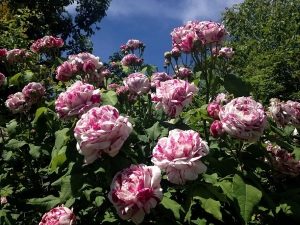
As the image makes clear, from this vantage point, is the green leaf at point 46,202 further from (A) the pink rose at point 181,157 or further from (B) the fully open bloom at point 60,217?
(A) the pink rose at point 181,157

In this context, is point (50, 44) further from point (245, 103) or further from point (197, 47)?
point (245, 103)

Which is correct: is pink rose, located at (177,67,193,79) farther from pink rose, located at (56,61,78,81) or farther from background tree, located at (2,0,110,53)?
background tree, located at (2,0,110,53)

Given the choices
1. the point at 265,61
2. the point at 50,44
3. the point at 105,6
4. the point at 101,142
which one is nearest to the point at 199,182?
the point at 101,142

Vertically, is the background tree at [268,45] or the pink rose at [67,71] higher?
the background tree at [268,45]

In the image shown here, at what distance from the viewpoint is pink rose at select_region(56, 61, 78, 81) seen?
289 centimetres

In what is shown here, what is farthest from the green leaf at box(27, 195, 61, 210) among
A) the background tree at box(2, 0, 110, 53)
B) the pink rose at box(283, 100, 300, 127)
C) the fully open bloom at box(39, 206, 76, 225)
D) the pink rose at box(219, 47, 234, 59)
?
the background tree at box(2, 0, 110, 53)

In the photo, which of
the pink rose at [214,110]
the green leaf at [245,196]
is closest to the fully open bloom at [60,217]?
the green leaf at [245,196]

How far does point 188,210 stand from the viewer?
1.88 m

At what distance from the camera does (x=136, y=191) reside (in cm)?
184

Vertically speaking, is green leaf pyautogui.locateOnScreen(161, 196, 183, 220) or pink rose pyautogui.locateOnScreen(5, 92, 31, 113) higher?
pink rose pyautogui.locateOnScreen(5, 92, 31, 113)

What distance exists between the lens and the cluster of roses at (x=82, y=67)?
2.86m

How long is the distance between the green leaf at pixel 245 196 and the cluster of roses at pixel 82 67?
1.24 meters

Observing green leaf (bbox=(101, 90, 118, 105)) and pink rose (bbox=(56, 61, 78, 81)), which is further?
pink rose (bbox=(56, 61, 78, 81))

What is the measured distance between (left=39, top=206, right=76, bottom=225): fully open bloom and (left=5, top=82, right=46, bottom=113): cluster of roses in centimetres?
134
